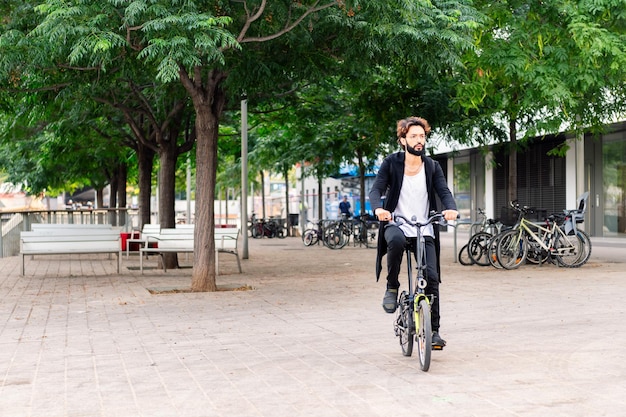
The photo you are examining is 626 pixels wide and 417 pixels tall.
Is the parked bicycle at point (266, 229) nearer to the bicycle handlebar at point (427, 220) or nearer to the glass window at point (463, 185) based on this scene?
the glass window at point (463, 185)

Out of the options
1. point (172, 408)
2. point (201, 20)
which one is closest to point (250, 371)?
point (172, 408)

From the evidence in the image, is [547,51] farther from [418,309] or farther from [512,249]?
[418,309]

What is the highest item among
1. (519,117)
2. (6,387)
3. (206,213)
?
(519,117)

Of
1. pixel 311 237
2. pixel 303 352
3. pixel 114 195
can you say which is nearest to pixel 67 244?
pixel 303 352

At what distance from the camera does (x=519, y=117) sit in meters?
18.5

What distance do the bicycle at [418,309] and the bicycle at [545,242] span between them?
9.64 metres

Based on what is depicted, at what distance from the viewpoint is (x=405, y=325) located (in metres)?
6.69

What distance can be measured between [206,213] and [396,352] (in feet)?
19.4

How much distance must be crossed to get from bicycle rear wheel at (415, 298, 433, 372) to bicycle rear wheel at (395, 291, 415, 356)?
5.7 inches

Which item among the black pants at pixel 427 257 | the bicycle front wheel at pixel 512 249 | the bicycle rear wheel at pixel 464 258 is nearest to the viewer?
the black pants at pixel 427 257

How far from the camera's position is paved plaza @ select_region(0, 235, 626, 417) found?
5.39 meters

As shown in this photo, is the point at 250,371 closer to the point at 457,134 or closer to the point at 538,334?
the point at 538,334

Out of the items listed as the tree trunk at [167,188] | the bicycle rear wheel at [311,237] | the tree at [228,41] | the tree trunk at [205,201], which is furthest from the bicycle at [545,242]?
the bicycle rear wheel at [311,237]

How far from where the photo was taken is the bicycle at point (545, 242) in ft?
52.9
